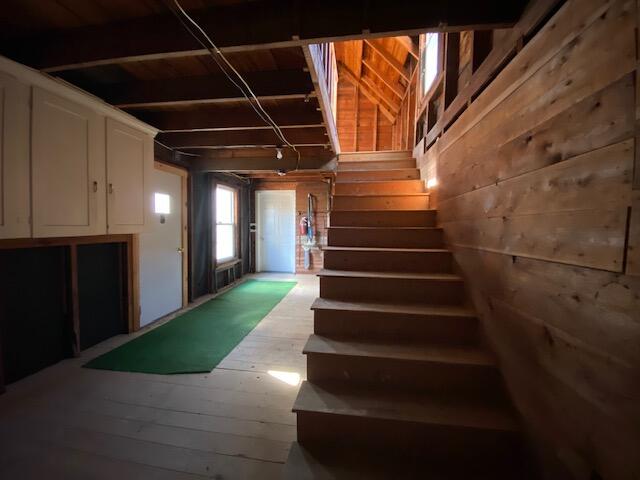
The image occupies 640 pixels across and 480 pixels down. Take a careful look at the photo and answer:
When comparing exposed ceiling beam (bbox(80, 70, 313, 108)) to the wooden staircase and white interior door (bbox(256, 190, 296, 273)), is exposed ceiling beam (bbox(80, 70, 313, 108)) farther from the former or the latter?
white interior door (bbox(256, 190, 296, 273))

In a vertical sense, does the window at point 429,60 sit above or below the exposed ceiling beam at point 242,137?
above

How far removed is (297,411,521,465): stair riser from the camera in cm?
121

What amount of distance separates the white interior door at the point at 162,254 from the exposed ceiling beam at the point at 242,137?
1.63 feet

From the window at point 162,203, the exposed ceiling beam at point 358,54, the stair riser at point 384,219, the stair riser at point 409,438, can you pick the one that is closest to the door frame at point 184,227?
the window at point 162,203

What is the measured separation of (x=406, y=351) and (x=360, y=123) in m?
6.88

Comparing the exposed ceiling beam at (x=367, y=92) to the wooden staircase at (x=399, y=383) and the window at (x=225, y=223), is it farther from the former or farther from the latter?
the wooden staircase at (x=399, y=383)

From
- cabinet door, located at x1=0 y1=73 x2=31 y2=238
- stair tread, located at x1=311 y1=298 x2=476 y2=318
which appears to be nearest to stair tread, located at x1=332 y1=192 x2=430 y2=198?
stair tread, located at x1=311 y1=298 x2=476 y2=318

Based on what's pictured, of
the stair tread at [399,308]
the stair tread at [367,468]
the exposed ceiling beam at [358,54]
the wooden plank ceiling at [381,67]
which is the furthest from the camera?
the exposed ceiling beam at [358,54]

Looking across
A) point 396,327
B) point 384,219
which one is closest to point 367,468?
point 396,327

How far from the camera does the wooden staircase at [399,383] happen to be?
122cm

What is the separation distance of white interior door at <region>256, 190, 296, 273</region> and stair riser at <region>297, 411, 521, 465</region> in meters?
5.34

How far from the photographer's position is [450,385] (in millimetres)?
1433

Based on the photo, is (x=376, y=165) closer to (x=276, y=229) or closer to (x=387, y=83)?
(x=276, y=229)

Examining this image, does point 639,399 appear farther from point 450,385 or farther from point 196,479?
point 196,479
